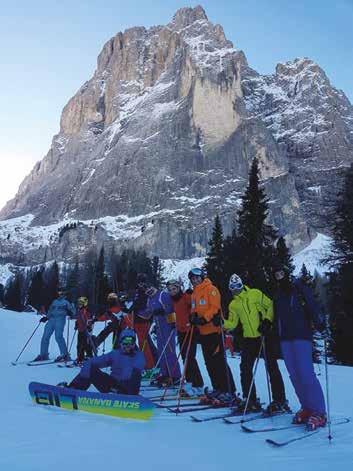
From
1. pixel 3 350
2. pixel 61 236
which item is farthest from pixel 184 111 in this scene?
pixel 3 350

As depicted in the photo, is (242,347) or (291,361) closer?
(291,361)

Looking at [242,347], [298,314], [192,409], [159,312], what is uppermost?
[298,314]

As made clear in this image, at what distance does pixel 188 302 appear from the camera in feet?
28.7

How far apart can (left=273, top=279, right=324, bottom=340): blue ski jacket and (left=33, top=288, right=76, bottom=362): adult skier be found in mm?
7671

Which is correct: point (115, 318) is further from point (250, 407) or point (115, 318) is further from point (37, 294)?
point (37, 294)

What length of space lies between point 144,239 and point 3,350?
156 metres

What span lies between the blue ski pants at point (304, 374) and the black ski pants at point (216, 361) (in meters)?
1.31

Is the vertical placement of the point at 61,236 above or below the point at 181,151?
below

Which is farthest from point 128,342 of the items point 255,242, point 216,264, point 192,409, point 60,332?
point 216,264

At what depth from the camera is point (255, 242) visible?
990 inches

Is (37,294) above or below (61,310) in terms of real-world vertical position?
below

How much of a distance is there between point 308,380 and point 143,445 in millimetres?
2509

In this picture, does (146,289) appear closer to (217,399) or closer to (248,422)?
(217,399)

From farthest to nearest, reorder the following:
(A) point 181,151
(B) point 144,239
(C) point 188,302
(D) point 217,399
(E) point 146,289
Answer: (A) point 181,151 → (B) point 144,239 → (E) point 146,289 → (C) point 188,302 → (D) point 217,399
